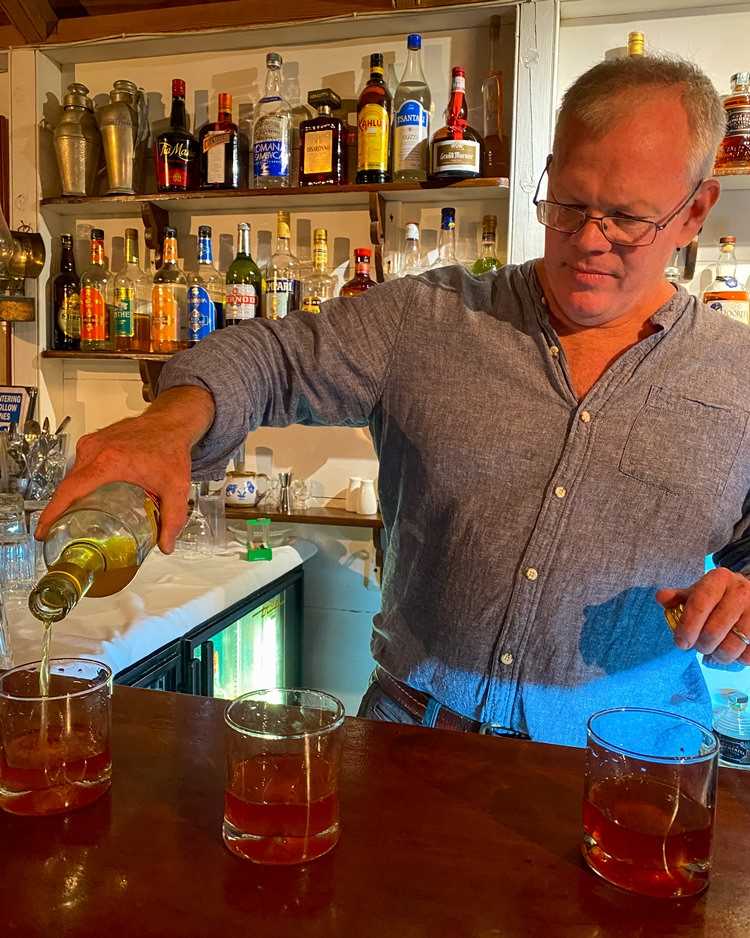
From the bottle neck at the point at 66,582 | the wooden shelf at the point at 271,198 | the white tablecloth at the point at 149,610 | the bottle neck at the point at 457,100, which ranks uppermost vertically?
the bottle neck at the point at 457,100

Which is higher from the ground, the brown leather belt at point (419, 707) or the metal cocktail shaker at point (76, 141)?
the metal cocktail shaker at point (76, 141)

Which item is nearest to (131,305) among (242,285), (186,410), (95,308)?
(95,308)

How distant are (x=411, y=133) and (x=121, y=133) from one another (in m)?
0.87

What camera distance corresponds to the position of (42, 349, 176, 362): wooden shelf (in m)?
2.38

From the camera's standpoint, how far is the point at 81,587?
60 centimetres

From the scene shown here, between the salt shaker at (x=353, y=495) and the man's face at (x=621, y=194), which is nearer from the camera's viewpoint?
the man's face at (x=621, y=194)

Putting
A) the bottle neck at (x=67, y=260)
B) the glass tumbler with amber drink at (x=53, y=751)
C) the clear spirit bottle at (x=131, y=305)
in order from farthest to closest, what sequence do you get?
1. the bottle neck at (x=67, y=260)
2. the clear spirit bottle at (x=131, y=305)
3. the glass tumbler with amber drink at (x=53, y=751)

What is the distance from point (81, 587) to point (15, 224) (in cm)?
235

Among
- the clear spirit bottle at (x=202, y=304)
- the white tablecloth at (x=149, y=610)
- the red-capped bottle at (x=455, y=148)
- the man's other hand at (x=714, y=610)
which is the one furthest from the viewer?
the clear spirit bottle at (x=202, y=304)

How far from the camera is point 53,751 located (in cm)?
67

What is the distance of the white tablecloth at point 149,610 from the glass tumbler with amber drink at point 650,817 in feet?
3.36

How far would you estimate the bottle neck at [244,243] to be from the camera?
2412 mm

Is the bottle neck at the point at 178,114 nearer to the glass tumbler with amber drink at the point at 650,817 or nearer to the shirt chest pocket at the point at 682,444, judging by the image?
the shirt chest pocket at the point at 682,444

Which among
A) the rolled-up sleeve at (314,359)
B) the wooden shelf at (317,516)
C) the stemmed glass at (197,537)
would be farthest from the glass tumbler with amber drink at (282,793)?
the wooden shelf at (317,516)
